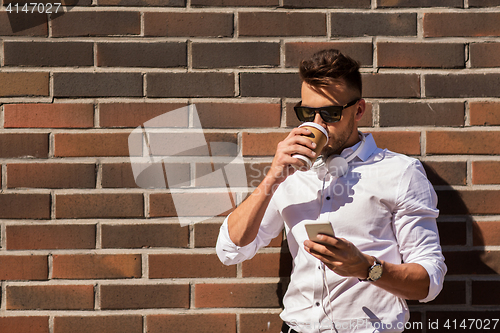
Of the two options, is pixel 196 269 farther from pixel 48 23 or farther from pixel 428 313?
pixel 48 23

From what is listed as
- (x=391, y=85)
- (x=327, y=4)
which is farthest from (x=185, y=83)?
(x=391, y=85)

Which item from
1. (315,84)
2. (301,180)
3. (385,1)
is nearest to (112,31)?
(315,84)

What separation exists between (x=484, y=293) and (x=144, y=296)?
1585mm

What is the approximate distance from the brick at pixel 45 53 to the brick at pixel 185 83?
0.31 meters

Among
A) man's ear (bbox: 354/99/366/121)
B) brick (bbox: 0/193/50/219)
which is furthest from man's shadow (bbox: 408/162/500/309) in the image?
brick (bbox: 0/193/50/219)

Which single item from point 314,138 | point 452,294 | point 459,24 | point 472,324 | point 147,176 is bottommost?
point 472,324

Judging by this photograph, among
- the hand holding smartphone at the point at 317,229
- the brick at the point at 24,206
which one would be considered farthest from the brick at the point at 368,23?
the brick at the point at 24,206

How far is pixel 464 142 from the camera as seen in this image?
1739mm

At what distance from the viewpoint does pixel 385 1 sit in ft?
5.70

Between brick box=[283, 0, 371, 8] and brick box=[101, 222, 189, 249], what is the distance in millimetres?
1152

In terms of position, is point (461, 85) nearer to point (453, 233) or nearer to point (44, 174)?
point (453, 233)

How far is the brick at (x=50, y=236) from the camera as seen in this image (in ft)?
5.68

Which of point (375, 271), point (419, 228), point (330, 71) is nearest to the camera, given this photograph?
point (375, 271)

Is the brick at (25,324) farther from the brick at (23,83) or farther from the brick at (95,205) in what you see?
the brick at (23,83)
